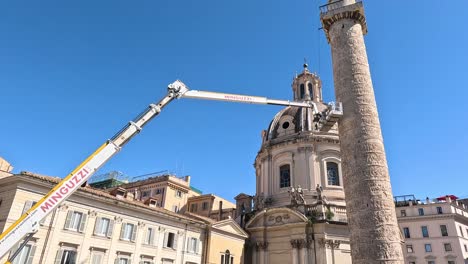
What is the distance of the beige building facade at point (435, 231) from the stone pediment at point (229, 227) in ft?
83.1

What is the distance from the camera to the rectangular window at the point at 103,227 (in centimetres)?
2220

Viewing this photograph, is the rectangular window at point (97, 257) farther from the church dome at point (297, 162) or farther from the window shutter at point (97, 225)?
the church dome at point (297, 162)

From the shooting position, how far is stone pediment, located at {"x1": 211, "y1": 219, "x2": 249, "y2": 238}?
30.1 metres

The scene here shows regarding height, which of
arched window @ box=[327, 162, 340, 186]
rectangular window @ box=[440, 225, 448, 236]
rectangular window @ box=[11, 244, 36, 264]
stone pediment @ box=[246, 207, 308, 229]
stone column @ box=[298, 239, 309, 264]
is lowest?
rectangular window @ box=[11, 244, 36, 264]

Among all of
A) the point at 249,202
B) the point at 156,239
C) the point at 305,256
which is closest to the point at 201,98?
the point at 156,239

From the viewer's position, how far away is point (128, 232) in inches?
941

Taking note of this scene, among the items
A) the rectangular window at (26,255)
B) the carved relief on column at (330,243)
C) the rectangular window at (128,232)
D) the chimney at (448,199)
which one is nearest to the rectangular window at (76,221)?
the rectangular window at (26,255)

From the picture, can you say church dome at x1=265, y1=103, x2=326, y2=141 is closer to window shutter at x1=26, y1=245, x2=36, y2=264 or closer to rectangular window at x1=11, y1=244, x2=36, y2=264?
window shutter at x1=26, y1=245, x2=36, y2=264

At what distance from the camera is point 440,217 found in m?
48.0

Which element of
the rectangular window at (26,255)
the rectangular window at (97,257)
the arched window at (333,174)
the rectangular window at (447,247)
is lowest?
the rectangular window at (26,255)

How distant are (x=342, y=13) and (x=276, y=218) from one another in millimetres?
19934

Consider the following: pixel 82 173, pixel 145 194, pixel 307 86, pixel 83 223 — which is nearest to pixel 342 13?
pixel 82 173

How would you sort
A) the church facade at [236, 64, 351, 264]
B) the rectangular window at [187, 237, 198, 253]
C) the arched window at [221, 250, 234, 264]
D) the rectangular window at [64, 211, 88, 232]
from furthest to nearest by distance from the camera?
1. the church facade at [236, 64, 351, 264]
2. the arched window at [221, 250, 234, 264]
3. the rectangular window at [187, 237, 198, 253]
4. the rectangular window at [64, 211, 88, 232]

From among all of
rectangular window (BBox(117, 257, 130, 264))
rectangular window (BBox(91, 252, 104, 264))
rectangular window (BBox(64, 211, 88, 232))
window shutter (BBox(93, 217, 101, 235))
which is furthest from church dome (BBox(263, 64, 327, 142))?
rectangular window (BBox(64, 211, 88, 232))
